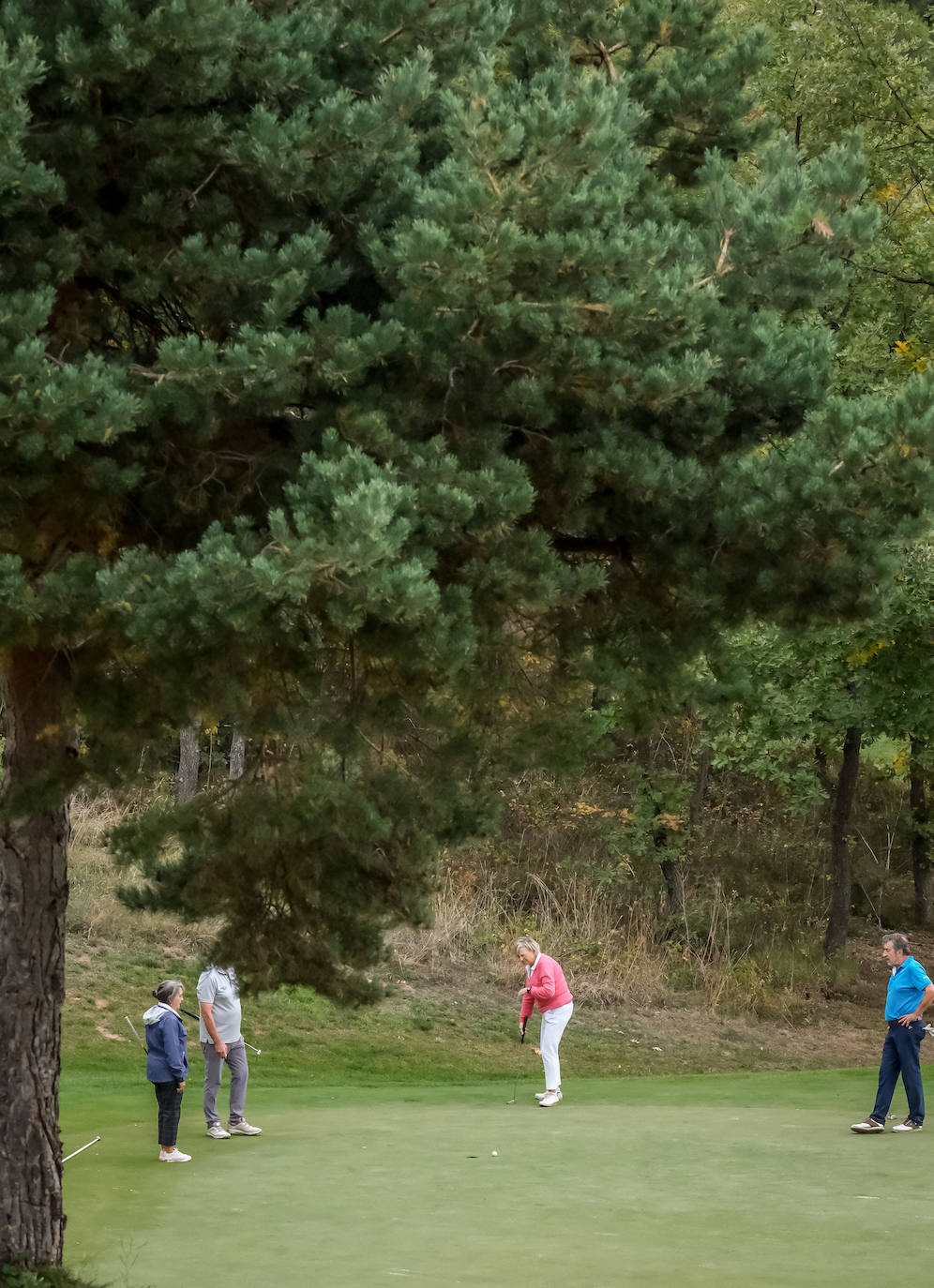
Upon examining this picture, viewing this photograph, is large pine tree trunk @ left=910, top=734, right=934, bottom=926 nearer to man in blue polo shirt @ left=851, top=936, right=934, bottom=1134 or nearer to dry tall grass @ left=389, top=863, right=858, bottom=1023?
dry tall grass @ left=389, top=863, right=858, bottom=1023

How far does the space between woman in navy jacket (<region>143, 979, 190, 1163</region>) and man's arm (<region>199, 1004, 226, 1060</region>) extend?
2.04 feet

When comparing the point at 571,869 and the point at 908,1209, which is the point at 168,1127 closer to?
the point at 908,1209

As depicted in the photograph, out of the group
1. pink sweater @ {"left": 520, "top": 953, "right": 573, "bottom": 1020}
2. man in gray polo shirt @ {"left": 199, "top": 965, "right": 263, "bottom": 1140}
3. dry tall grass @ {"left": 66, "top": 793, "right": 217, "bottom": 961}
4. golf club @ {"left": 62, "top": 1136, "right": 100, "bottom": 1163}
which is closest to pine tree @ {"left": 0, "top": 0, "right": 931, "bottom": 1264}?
golf club @ {"left": 62, "top": 1136, "right": 100, "bottom": 1163}

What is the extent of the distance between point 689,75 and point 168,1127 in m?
8.08

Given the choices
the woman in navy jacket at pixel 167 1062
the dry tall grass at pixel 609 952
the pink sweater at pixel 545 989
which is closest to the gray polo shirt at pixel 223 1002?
the woman in navy jacket at pixel 167 1062

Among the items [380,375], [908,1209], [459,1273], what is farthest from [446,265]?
[908,1209]

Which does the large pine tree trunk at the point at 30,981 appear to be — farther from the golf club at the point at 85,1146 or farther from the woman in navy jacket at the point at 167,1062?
the golf club at the point at 85,1146

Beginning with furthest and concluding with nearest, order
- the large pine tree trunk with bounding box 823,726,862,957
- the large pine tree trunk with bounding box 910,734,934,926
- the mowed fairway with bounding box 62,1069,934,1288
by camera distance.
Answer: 1. the large pine tree trunk with bounding box 910,734,934,926
2. the large pine tree trunk with bounding box 823,726,862,957
3. the mowed fairway with bounding box 62,1069,934,1288

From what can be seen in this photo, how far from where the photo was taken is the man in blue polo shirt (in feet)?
40.0

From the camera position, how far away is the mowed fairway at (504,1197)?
331 inches

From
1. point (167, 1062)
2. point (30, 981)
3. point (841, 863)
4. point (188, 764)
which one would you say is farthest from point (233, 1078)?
point (188, 764)

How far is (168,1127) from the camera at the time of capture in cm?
1139

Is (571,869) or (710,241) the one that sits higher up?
(710,241)

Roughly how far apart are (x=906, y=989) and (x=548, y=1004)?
4.05 meters
